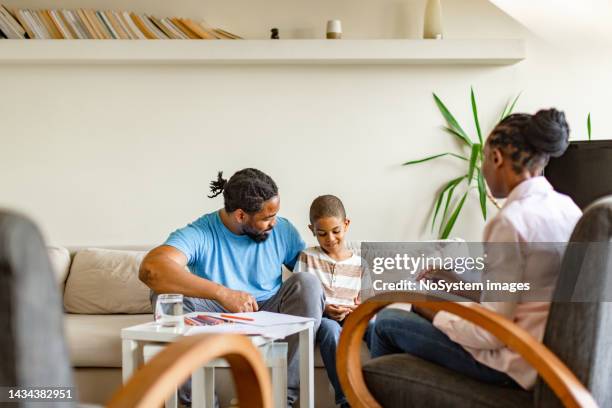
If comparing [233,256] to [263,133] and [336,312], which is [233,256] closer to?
[336,312]

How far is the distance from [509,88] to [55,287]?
338cm

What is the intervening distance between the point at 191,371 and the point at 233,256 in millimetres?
1901

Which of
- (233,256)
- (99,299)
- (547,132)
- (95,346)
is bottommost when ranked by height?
(95,346)

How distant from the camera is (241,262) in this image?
3131 mm

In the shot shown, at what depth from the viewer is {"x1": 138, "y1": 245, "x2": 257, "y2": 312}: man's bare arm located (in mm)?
2709

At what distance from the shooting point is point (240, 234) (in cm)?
313

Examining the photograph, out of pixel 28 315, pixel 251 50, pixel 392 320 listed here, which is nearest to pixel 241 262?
pixel 392 320

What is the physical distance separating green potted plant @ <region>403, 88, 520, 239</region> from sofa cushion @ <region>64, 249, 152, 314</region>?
1485mm

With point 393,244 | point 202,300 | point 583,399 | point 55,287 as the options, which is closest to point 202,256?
point 202,300

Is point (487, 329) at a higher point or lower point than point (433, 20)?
lower

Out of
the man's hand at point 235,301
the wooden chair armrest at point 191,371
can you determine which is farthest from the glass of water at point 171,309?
the wooden chair armrest at point 191,371

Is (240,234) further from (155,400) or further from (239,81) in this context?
(155,400)

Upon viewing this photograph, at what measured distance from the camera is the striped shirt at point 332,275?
10.6 feet

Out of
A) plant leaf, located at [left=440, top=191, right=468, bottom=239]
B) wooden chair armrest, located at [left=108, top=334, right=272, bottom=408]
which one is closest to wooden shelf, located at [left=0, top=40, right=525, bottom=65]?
plant leaf, located at [left=440, top=191, right=468, bottom=239]
